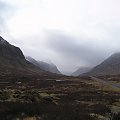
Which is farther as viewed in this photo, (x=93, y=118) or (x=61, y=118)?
(x=93, y=118)

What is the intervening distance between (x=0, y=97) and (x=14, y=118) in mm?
16725

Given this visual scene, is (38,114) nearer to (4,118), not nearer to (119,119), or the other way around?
(4,118)

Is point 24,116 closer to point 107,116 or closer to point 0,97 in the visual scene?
point 107,116

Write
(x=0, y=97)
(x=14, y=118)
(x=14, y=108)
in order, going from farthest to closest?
1. (x=0, y=97)
2. (x=14, y=108)
3. (x=14, y=118)

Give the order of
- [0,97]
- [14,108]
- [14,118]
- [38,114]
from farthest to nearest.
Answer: [0,97] < [14,108] < [38,114] < [14,118]

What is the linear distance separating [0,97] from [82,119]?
682 inches

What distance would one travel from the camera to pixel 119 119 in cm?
2242

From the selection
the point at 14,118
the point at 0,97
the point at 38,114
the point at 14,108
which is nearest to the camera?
the point at 14,118

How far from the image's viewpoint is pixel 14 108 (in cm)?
2405

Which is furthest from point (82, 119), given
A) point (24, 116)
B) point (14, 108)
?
point (14, 108)

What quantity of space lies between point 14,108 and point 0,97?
1339cm

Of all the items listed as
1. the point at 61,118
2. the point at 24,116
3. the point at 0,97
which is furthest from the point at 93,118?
the point at 0,97

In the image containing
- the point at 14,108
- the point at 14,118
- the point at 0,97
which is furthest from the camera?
the point at 0,97

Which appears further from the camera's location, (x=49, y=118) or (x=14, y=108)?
(x=14, y=108)
